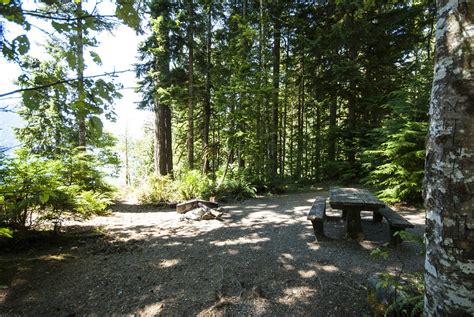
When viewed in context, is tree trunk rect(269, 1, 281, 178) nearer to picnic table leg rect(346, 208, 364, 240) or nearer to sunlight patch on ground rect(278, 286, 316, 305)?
picnic table leg rect(346, 208, 364, 240)

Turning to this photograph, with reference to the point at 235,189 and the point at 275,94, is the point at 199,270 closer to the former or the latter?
the point at 235,189

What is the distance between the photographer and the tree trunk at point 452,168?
4.69 feet

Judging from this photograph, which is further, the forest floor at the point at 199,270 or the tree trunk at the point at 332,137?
the tree trunk at the point at 332,137

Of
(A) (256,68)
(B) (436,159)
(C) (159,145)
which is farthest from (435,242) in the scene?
(C) (159,145)

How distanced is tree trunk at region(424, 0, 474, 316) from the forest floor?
1.30 metres

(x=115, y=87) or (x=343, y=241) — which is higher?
(x=115, y=87)

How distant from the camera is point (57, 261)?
390cm

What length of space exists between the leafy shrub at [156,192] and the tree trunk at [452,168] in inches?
301

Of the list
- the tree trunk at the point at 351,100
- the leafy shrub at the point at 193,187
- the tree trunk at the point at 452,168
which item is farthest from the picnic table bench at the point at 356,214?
the tree trunk at the point at 351,100

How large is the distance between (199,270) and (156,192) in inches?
209

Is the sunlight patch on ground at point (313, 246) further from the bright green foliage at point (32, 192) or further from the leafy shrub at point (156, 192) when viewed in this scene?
the leafy shrub at point (156, 192)

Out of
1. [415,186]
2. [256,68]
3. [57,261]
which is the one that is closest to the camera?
[57,261]

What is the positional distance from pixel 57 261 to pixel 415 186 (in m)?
7.74

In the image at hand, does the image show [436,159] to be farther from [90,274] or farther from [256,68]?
Result: [256,68]
